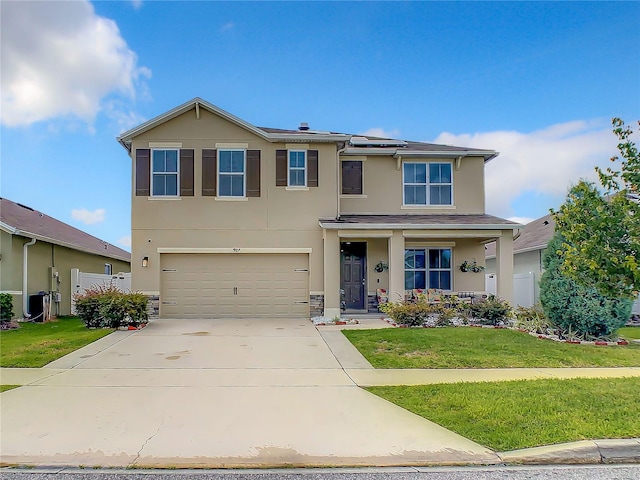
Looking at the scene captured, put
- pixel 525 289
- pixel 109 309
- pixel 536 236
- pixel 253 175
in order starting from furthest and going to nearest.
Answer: pixel 536 236, pixel 525 289, pixel 253 175, pixel 109 309

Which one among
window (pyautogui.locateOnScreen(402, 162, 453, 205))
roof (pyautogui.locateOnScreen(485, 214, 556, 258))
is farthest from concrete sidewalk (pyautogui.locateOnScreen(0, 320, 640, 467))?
roof (pyautogui.locateOnScreen(485, 214, 556, 258))

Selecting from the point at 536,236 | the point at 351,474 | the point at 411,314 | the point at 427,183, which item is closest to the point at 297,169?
the point at 427,183

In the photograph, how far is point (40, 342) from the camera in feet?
38.4

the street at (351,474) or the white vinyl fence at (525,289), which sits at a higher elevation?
the white vinyl fence at (525,289)

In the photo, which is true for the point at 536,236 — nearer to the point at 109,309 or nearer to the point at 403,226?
the point at 403,226

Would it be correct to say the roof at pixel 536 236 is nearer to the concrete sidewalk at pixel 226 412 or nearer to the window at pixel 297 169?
the window at pixel 297 169

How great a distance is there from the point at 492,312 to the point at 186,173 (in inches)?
418

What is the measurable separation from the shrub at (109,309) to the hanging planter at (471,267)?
11.1 meters

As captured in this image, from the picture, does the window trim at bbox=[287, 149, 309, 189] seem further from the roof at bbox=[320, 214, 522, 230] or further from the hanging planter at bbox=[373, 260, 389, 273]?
the hanging planter at bbox=[373, 260, 389, 273]

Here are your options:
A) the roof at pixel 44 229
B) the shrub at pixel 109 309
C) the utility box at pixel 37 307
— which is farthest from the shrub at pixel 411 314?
the roof at pixel 44 229

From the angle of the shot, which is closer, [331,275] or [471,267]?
[331,275]

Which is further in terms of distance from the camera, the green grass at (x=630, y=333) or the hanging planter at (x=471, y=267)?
the hanging planter at (x=471, y=267)

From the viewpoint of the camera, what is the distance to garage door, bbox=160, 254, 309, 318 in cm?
1625

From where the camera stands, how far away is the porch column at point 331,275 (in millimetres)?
15812
